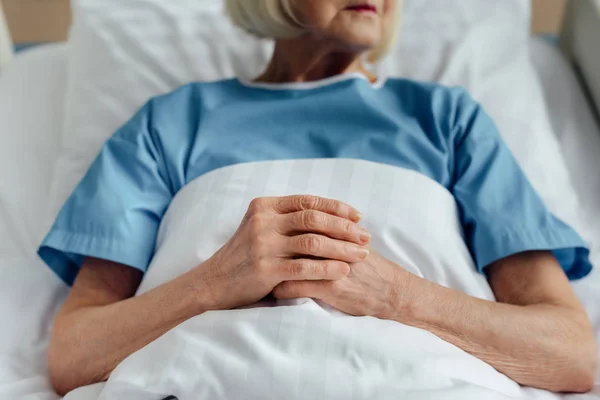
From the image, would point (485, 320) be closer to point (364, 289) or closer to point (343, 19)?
point (364, 289)

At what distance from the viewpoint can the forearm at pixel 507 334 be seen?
95 cm

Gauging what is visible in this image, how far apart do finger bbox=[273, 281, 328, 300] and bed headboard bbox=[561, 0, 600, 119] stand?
96cm

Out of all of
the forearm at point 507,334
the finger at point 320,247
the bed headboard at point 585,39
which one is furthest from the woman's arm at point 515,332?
the bed headboard at point 585,39

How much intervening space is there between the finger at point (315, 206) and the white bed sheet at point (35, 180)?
362 millimetres

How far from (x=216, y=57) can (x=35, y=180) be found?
0.48 meters

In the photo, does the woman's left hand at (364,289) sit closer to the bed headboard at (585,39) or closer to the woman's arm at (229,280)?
the woman's arm at (229,280)

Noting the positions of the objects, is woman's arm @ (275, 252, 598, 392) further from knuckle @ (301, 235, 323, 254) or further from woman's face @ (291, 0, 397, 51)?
woman's face @ (291, 0, 397, 51)

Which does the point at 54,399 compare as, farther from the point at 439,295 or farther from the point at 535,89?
the point at 535,89

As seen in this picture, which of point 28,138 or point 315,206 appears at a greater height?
point 315,206

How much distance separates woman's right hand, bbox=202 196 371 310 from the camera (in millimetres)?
887

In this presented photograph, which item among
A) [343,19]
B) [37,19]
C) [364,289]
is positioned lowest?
[37,19]

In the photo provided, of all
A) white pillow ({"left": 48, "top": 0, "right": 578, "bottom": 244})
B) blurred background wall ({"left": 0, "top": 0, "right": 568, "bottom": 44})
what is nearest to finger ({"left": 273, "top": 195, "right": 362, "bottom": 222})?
white pillow ({"left": 48, "top": 0, "right": 578, "bottom": 244})

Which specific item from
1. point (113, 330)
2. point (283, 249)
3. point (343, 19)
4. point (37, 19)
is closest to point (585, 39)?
point (343, 19)

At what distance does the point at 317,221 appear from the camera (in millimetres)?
901
